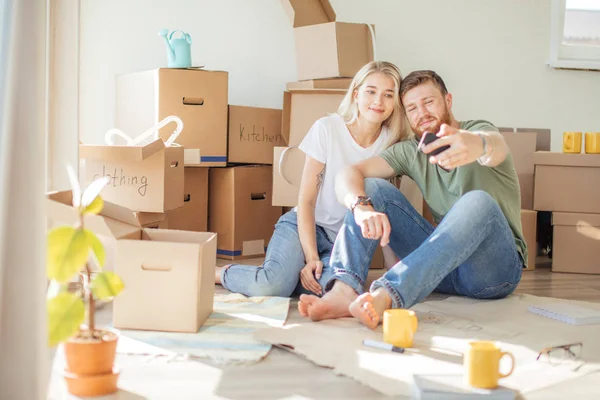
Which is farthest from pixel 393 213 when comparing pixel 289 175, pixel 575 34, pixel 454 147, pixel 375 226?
pixel 575 34

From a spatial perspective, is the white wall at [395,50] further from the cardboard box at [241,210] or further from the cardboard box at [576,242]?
the cardboard box at [576,242]

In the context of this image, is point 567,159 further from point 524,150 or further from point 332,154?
point 332,154

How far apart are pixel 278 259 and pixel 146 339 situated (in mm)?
601

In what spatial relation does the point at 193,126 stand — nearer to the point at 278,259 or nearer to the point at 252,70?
the point at 252,70

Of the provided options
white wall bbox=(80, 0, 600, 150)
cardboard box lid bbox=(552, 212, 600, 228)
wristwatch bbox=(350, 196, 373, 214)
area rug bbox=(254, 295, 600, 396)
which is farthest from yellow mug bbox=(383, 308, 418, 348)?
white wall bbox=(80, 0, 600, 150)

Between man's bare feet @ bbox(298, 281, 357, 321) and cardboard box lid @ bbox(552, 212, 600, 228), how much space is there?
135cm

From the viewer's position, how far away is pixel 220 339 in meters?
1.53

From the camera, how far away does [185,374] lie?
4.33 feet

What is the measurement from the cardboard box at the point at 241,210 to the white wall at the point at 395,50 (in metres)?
0.54

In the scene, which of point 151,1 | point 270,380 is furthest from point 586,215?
point 151,1

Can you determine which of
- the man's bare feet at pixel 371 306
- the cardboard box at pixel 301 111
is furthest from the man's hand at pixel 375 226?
the cardboard box at pixel 301 111

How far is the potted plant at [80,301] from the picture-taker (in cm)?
102

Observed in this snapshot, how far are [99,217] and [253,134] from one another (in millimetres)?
1350

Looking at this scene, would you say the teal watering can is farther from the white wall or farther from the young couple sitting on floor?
the young couple sitting on floor
